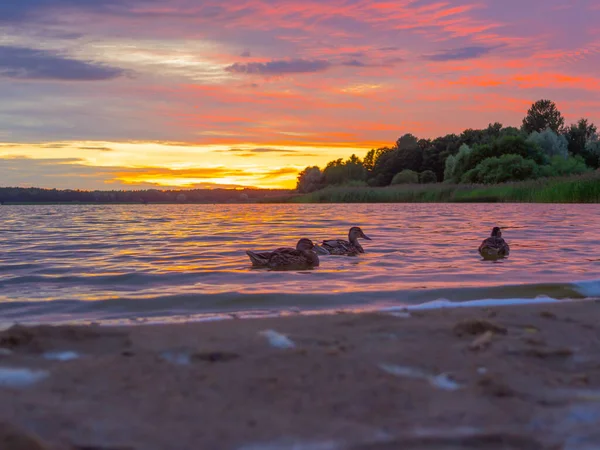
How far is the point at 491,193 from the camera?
156 feet

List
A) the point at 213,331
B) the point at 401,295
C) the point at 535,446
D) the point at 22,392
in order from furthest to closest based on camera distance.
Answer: the point at 401,295, the point at 213,331, the point at 22,392, the point at 535,446

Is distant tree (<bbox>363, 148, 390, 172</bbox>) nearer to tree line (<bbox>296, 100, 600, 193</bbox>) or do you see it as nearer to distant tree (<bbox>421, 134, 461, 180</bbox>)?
tree line (<bbox>296, 100, 600, 193</bbox>)

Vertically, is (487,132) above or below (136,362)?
above

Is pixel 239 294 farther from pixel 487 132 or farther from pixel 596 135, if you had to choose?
pixel 596 135

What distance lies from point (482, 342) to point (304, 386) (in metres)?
1.41

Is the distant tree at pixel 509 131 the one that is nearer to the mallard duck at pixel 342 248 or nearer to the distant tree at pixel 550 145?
the distant tree at pixel 550 145

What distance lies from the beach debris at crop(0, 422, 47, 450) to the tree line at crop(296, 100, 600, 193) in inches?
2632

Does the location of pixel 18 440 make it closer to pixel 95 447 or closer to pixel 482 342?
pixel 95 447

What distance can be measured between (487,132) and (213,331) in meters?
104

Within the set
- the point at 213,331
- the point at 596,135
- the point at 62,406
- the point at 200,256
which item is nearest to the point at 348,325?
the point at 213,331

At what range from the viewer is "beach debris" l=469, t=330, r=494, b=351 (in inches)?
155

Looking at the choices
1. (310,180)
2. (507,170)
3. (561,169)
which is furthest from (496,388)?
(310,180)

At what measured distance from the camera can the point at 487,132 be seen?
10238 cm

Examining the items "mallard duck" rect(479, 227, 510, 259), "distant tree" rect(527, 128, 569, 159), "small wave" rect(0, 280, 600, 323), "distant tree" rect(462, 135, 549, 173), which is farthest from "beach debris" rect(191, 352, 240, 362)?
"distant tree" rect(527, 128, 569, 159)
